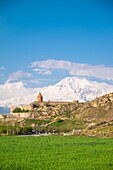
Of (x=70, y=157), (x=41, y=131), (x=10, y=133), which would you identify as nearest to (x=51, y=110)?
(x=41, y=131)

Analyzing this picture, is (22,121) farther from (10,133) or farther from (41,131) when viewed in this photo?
(10,133)

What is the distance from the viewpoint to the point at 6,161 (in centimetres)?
2609

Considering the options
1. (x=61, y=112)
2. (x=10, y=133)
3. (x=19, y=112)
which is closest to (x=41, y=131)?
(x=10, y=133)

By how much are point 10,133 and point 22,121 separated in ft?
117

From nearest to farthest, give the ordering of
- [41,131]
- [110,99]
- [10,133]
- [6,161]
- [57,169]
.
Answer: [57,169], [6,161], [10,133], [41,131], [110,99]

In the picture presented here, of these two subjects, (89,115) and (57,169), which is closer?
(57,169)

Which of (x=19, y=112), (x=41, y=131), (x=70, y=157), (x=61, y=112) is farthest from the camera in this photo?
(x=19, y=112)

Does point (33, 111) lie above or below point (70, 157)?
above

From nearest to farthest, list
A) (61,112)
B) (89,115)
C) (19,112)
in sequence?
A: (89,115), (61,112), (19,112)

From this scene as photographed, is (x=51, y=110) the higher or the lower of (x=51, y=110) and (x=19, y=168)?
the higher

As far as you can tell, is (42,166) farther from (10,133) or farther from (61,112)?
(61,112)

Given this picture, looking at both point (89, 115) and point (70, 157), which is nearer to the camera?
point (70, 157)

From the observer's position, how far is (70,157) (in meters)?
28.8

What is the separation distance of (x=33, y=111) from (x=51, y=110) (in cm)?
709
